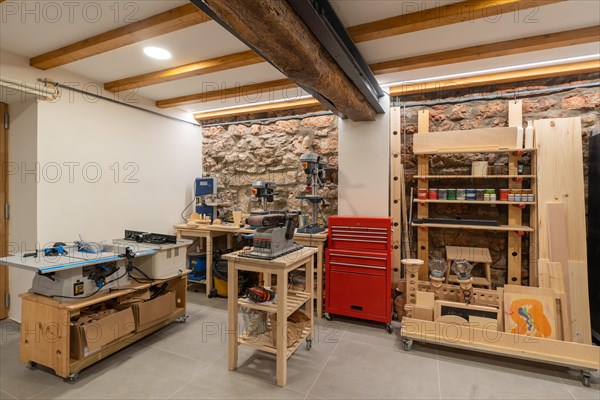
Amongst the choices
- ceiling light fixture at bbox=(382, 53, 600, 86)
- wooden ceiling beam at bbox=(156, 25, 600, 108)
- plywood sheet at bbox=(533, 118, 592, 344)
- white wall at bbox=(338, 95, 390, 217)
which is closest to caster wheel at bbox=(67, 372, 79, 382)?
white wall at bbox=(338, 95, 390, 217)

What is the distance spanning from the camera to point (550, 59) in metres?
2.61

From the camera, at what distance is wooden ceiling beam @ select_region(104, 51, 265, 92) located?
254 centimetres

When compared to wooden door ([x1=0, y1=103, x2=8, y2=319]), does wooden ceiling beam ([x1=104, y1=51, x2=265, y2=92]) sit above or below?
above

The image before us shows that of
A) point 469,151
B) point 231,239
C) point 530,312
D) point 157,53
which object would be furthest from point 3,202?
point 530,312

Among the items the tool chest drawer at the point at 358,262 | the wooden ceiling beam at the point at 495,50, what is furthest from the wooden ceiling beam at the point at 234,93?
the tool chest drawer at the point at 358,262

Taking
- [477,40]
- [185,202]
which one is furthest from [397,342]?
[185,202]

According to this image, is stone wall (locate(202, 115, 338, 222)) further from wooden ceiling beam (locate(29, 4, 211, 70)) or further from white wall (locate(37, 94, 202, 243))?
wooden ceiling beam (locate(29, 4, 211, 70))

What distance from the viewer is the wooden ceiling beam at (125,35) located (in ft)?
6.35

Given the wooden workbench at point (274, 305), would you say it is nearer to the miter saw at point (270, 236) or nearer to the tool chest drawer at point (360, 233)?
the miter saw at point (270, 236)

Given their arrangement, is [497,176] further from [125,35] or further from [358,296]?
[125,35]

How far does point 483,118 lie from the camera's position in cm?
311

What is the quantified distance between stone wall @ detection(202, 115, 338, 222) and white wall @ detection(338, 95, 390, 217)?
0.26 m

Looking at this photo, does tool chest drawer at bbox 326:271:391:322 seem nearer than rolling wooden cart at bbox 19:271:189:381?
No

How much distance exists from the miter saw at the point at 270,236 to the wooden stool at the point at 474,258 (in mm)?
1752
